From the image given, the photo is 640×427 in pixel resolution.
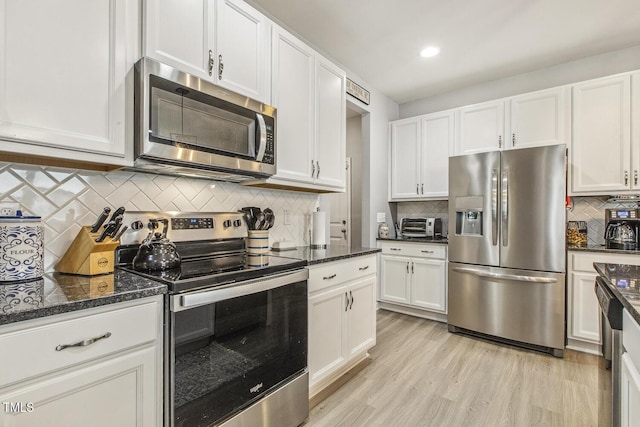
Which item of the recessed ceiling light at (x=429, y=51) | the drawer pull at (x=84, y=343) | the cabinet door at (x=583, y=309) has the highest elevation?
the recessed ceiling light at (x=429, y=51)

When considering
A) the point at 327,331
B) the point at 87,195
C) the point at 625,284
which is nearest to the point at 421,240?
the point at 327,331

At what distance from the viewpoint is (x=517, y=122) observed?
3156 mm

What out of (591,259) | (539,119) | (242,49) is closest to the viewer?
(242,49)

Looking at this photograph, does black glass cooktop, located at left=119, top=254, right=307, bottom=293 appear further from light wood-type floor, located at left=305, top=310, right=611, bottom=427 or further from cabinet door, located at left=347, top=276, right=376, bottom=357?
light wood-type floor, located at left=305, top=310, right=611, bottom=427

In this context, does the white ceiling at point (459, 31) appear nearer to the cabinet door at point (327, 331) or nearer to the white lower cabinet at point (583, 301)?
the white lower cabinet at point (583, 301)

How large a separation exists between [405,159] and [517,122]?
124 cm

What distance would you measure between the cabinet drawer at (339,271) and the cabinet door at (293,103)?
25.4 inches

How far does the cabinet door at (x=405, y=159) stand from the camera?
12.6 ft

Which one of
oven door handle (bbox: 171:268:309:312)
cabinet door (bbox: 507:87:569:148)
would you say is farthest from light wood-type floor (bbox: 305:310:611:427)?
cabinet door (bbox: 507:87:569:148)

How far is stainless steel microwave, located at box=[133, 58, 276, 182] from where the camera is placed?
135 centimetres

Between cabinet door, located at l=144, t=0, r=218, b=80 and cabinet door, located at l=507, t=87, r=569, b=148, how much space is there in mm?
2988

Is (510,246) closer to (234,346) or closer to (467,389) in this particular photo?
(467,389)

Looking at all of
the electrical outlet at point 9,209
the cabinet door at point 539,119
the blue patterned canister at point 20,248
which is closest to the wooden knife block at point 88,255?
the blue patterned canister at point 20,248

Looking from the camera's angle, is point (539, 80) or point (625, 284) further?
point (539, 80)
